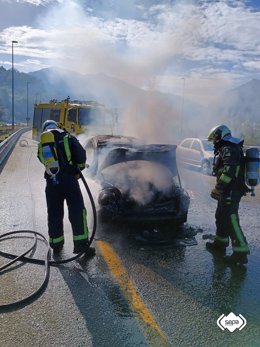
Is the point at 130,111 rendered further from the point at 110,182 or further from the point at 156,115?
the point at 110,182

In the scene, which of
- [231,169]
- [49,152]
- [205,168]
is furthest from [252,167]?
[205,168]

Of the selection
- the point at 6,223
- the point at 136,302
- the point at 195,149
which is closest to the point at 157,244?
the point at 136,302

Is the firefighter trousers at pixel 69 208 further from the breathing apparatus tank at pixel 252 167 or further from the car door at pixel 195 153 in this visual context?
→ the car door at pixel 195 153

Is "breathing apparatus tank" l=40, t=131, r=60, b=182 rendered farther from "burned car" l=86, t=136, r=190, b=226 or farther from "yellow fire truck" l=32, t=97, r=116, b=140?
"yellow fire truck" l=32, t=97, r=116, b=140

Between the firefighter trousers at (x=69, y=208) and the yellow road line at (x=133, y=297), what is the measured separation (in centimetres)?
42

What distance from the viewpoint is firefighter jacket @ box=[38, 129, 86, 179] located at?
178 inches

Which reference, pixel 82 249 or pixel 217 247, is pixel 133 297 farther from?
pixel 217 247

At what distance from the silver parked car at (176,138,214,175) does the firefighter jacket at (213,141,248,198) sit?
8.63m

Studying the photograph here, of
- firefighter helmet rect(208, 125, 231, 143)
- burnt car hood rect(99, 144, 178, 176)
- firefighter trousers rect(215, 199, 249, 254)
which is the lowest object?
firefighter trousers rect(215, 199, 249, 254)

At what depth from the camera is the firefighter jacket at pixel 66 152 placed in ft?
14.8

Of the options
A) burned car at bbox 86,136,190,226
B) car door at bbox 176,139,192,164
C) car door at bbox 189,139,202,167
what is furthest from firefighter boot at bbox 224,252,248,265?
car door at bbox 176,139,192,164

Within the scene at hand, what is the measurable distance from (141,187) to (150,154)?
1.94 feet

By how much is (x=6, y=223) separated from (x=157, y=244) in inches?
101

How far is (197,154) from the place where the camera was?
14492 millimetres
